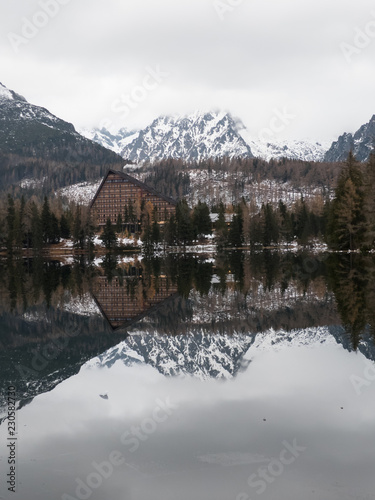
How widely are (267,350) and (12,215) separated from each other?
119 meters

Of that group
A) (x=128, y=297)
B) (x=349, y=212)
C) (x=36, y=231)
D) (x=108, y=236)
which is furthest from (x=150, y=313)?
(x=108, y=236)

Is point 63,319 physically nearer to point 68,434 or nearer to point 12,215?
point 68,434

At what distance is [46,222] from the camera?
465 ft

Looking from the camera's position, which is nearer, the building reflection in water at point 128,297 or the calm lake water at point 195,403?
the calm lake water at point 195,403

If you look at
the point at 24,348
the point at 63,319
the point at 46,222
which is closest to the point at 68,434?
the point at 24,348

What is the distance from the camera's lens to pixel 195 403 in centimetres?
1434

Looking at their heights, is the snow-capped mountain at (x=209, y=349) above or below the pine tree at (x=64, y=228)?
below

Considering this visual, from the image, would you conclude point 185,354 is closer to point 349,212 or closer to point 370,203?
point 370,203

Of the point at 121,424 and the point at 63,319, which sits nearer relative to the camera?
the point at 121,424

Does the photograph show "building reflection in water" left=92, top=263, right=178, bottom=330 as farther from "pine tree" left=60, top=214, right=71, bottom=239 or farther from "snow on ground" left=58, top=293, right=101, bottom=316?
"pine tree" left=60, top=214, right=71, bottom=239

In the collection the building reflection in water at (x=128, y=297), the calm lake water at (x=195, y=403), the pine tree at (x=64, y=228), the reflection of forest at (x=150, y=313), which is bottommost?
the building reflection in water at (x=128, y=297)

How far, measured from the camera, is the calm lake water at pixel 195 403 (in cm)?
Result: 1006

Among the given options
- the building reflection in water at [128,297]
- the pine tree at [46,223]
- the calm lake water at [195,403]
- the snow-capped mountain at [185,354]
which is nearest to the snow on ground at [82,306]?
the building reflection in water at [128,297]

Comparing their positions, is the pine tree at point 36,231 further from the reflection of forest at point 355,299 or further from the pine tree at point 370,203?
the reflection of forest at point 355,299
